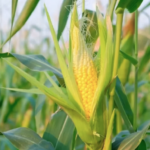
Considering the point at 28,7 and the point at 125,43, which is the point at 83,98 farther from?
the point at 125,43

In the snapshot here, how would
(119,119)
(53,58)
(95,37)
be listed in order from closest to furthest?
(95,37) < (119,119) < (53,58)

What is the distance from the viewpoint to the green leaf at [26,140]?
78 centimetres

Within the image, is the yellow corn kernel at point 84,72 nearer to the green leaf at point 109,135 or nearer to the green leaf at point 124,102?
the green leaf at point 109,135

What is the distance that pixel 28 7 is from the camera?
0.77 m

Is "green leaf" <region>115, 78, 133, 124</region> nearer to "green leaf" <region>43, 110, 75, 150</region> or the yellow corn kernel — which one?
"green leaf" <region>43, 110, 75, 150</region>

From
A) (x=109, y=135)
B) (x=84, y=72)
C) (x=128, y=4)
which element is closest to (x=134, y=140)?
(x=109, y=135)

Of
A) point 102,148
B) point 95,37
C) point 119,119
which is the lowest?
point 119,119

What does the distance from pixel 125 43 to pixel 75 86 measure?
2.35 feet

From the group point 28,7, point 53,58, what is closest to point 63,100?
point 28,7

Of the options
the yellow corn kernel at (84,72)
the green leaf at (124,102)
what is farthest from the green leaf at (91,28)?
the green leaf at (124,102)

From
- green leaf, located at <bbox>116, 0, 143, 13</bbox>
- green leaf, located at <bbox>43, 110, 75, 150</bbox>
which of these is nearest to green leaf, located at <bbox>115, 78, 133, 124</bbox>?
green leaf, located at <bbox>43, 110, 75, 150</bbox>

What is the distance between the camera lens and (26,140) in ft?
2.63

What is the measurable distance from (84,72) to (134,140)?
197 millimetres

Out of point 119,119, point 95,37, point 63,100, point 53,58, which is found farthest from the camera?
point 53,58
